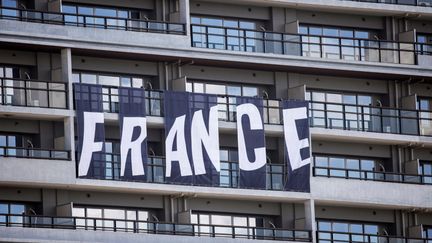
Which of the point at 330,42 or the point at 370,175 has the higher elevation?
the point at 330,42

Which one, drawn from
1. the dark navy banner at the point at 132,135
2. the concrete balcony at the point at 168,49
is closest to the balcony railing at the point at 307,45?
the concrete balcony at the point at 168,49

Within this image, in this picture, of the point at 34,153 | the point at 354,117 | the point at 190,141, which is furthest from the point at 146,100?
the point at 354,117

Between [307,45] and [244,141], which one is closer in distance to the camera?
[244,141]

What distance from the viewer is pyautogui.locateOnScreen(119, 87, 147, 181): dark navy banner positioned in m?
88.9

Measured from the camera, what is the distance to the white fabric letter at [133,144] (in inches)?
3499

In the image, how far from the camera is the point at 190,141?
90.4 m

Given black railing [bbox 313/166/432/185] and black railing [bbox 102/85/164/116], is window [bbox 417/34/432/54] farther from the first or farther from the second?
black railing [bbox 102/85/164/116]

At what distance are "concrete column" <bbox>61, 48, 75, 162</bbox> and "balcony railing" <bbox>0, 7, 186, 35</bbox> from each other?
1.46 metres

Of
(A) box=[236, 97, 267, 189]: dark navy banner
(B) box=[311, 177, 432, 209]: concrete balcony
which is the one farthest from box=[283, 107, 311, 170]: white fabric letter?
(A) box=[236, 97, 267, 189]: dark navy banner

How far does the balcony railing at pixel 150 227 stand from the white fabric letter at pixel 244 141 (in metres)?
2.84

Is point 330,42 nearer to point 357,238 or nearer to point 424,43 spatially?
point 424,43

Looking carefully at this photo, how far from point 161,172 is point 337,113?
979 centimetres

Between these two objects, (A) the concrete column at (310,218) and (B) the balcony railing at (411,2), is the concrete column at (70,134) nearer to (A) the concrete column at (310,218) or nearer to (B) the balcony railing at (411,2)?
(A) the concrete column at (310,218)

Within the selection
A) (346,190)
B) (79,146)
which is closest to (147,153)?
(79,146)
